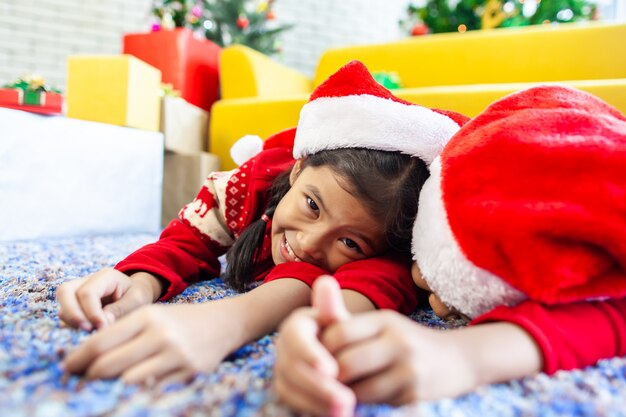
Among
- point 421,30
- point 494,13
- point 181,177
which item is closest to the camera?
point 181,177

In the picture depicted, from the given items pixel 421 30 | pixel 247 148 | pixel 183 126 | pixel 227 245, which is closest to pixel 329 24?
pixel 421 30

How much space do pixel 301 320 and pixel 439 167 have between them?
0.89ft

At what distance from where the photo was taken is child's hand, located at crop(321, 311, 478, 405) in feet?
1.09

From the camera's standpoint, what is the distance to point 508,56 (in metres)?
1.85

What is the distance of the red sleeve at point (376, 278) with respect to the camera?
0.55 metres

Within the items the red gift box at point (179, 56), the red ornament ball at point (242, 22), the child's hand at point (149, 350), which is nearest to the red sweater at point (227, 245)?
the child's hand at point (149, 350)

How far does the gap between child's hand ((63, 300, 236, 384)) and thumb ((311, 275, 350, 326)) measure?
11cm

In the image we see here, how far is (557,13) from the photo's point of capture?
2.35 meters

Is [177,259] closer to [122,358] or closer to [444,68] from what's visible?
[122,358]

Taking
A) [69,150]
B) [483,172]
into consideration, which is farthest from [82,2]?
[483,172]

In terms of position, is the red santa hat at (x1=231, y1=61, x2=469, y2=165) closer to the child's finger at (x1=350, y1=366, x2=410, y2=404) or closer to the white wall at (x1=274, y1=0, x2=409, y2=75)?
the child's finger at (x1=350, y1=366, x2=410, y2=404)

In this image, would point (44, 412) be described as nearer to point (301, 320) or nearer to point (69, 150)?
point (301, 320)

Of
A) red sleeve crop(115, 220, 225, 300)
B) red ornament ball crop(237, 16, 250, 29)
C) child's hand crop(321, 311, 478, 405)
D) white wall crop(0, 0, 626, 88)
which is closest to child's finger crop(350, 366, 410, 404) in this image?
child's hand crop(321, 311, 478, 405)

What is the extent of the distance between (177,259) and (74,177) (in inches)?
30.7
